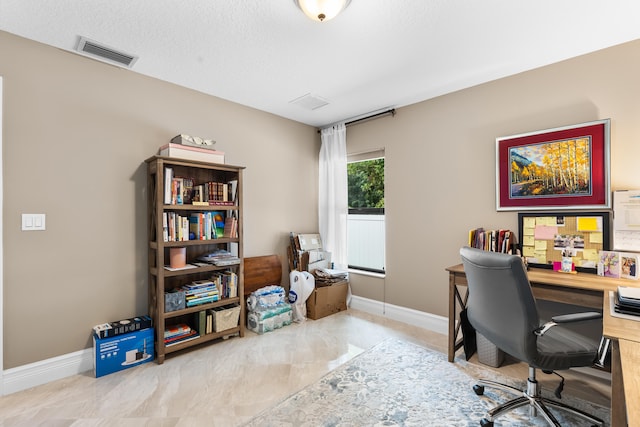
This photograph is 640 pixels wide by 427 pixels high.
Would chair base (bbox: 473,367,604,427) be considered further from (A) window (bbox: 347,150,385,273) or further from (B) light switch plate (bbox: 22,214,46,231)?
(B) light switch plate (bbox: 22,214,46,231)

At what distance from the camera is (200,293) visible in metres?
2.76

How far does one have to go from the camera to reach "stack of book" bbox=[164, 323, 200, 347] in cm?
255

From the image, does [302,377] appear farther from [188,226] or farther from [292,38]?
[292,38]

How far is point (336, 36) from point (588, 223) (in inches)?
90.3

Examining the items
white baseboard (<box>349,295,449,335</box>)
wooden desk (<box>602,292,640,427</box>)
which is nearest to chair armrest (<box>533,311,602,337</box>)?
wooden desk (<box>602,292,640,427</box>)

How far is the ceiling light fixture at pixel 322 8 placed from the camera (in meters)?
1.70

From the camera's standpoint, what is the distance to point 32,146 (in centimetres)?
218

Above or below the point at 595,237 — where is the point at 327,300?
below

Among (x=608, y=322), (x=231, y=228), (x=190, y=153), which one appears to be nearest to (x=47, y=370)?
(x=231, y=228)

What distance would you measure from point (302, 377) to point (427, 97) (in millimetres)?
2847

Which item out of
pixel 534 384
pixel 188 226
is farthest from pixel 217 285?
pixel 534 384

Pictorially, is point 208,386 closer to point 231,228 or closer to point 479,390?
point 231,228

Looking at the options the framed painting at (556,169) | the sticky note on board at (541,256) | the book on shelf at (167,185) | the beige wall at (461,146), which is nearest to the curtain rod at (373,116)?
the beige wall at (461,146)

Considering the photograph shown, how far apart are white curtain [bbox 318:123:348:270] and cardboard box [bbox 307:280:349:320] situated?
325 millimetres
